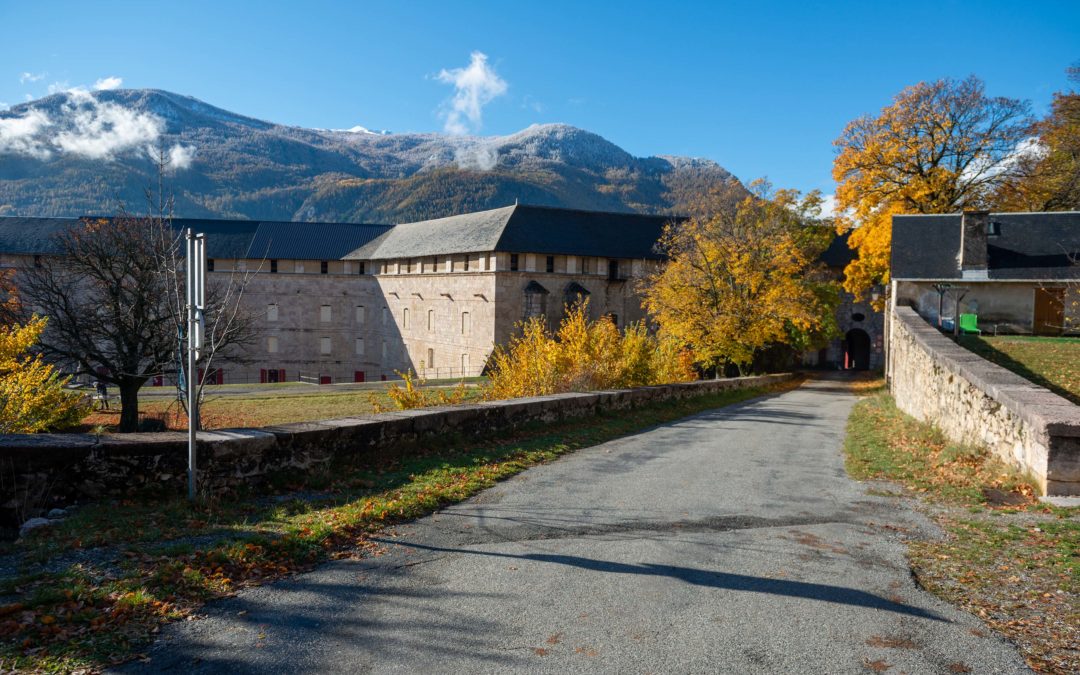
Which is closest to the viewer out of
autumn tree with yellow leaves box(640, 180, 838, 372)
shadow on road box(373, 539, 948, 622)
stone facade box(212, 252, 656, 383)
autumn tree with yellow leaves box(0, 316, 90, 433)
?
shadow on road box(373, 539, 948, 622)

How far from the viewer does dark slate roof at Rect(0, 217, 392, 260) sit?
168ft

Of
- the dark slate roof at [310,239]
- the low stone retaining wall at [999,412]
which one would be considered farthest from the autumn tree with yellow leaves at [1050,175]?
the dark slate roof at [310,239]

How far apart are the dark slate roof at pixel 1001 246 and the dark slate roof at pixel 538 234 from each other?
1843 cm

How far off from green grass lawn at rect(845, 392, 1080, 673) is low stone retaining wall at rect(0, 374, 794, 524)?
5902 mm

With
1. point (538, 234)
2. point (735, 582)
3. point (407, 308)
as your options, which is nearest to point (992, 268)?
point (538, 234)

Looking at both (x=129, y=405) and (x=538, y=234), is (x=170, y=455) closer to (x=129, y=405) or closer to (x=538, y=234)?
(x=129, y=405)

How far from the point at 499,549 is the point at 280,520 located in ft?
6.50

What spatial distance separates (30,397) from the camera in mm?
12680

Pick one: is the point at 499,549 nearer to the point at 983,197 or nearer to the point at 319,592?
the point at 319,592

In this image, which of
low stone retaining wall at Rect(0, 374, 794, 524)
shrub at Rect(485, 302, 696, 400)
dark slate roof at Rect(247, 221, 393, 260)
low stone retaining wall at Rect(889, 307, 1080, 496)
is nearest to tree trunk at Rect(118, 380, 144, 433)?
shrub at Rect(485, 302, 696, 400)

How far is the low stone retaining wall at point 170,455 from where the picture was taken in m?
5.93

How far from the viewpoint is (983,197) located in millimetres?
32844

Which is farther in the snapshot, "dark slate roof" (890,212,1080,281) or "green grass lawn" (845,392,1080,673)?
"dark slate roof" (890,212,1080,281)

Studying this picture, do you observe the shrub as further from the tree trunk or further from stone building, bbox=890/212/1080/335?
stone building, bbox=890/212/1080/335
